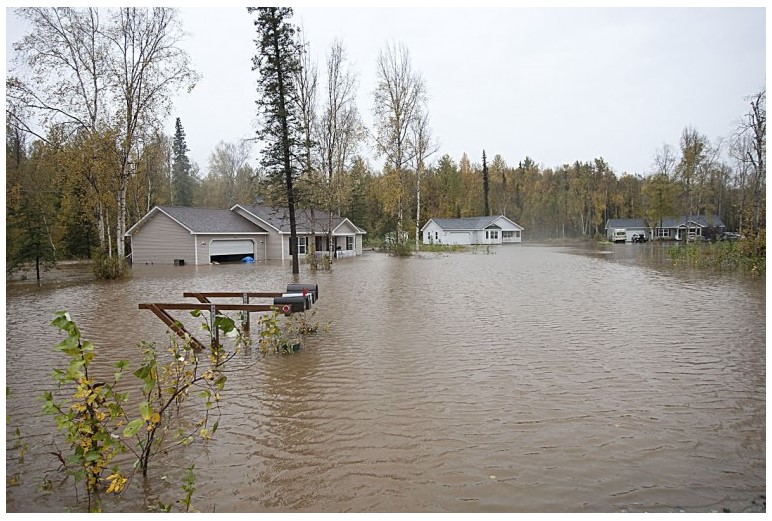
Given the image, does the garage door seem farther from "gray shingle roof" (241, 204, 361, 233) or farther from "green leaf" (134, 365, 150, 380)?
"green leaf" (134, 365, 150, 380)

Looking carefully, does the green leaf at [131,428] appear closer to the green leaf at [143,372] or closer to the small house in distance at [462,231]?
the green leaf at [143,372]

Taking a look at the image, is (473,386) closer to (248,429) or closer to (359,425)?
(359,425)

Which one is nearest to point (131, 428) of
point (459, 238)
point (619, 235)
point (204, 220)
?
point (204, 220)

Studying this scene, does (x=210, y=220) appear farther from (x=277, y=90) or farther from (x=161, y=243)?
(x=277, y=90)

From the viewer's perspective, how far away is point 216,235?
3300 centimetres

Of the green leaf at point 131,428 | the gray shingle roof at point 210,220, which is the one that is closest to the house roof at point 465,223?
the gray shingle roof at point 210,220

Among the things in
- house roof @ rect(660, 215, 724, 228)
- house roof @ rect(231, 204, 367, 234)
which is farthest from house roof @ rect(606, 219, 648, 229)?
house roof @ rect(231, 204, 367, 234)

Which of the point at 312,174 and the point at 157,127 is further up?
the point at 157,127

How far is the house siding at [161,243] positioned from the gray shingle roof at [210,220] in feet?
1.50

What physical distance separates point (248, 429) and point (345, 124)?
27715 mm

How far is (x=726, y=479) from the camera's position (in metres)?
4.14

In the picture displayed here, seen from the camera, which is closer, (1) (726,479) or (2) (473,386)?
(1) (726,479)

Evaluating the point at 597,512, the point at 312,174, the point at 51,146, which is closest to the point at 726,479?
the point at 597,512

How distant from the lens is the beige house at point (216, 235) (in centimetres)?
3231
